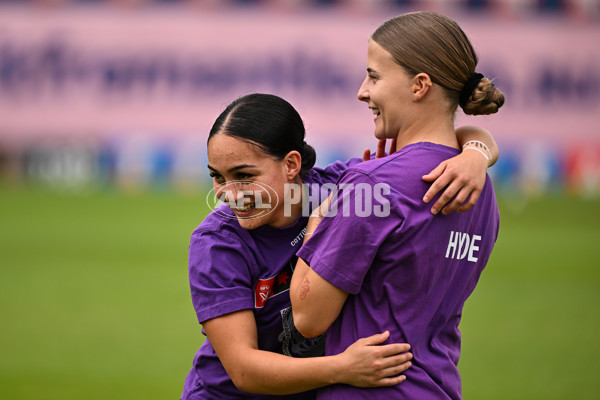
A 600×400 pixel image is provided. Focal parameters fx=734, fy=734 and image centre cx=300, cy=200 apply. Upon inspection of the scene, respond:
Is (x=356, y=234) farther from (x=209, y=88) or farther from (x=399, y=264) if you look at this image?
(x=209, y=88)

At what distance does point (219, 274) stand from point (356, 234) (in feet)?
1.75

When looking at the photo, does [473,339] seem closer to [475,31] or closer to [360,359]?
[360,359]

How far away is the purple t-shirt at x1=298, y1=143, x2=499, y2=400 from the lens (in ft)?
6.77

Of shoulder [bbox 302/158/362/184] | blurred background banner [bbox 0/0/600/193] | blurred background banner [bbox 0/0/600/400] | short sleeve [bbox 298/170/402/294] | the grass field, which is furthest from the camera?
blurred background banner [bbox 0/0/600/193]

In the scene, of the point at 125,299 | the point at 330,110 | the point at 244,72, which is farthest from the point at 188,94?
the point at 125,299

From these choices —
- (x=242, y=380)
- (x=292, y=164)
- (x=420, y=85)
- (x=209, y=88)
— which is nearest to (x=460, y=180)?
(x=420, y=85)

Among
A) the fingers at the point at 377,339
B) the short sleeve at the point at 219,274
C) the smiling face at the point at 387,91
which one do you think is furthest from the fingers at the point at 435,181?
the short sleeve at the point at 219,274

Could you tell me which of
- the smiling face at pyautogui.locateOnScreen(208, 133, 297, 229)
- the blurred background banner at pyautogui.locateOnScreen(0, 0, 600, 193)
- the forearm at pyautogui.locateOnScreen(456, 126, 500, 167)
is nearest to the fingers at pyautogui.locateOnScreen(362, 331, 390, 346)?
the smiling face at pyautogui.locateOnScreen(208, 133, 297, 229)

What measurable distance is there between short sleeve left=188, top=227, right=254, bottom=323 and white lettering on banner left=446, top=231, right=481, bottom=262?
661mm

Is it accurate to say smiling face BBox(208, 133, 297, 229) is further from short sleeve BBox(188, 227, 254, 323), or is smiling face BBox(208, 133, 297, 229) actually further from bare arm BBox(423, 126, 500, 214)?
bare arm BBox(423, 126, 500, 214)

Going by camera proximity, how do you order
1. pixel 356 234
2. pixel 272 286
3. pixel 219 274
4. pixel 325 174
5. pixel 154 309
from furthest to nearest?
pixel 154 309 → pixel 325 174 → pixel 272 286 → pixel 219 274 → pixel 356 234

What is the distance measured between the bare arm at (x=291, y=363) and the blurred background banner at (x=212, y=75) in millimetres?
17021

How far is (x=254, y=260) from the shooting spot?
2.45 metres

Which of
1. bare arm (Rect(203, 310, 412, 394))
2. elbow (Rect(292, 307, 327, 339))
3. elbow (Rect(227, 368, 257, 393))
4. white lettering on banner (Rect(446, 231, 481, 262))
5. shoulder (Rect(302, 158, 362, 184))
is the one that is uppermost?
shoulder (Rect(302, 158, 362, 184))
